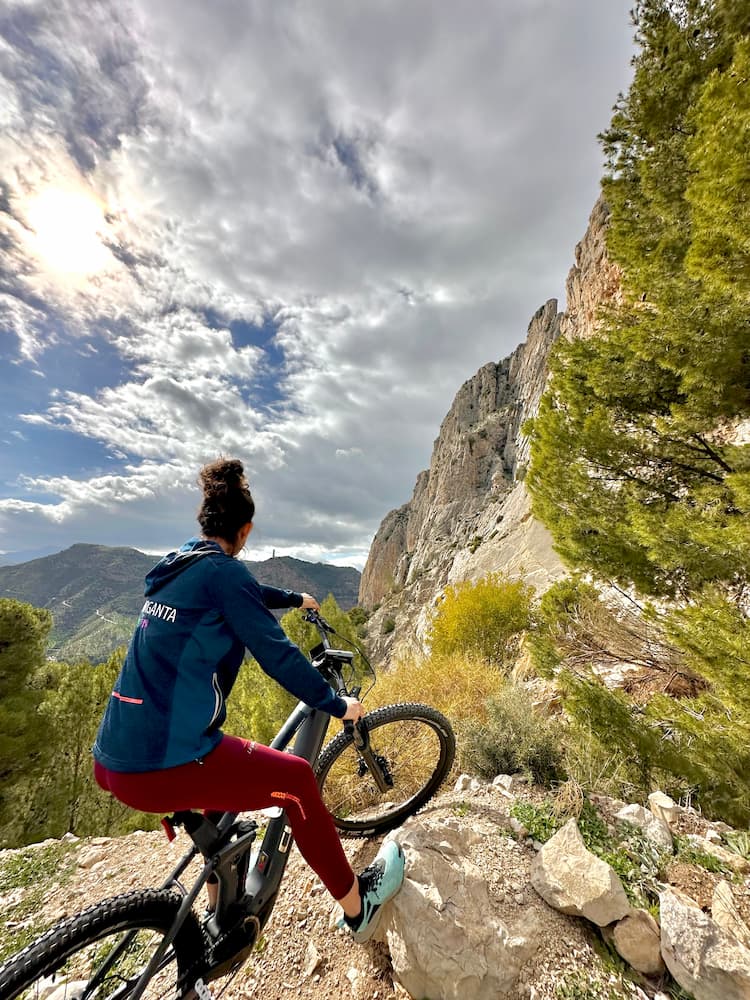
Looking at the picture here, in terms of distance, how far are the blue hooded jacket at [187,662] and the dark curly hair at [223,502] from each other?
0.18 metres

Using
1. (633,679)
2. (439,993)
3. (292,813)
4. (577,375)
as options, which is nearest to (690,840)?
(439,993)

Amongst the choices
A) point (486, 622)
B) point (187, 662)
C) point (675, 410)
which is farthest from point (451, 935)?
point (486, 622)

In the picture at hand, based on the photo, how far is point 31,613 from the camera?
11641 mm

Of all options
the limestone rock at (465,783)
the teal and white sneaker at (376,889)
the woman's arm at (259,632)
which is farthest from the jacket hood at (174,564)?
the limestone rock at (465,783)

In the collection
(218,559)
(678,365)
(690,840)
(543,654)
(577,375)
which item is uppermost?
(577,375)

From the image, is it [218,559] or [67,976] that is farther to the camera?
[67,976]

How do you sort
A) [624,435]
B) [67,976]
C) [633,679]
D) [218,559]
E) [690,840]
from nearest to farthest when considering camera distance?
[218,559] < [67,976] < [690,840] < [624,435] < [633,679]

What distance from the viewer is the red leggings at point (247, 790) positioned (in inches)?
69.7

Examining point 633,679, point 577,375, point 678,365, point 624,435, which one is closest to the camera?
point 678,365

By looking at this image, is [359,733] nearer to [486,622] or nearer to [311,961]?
[311,961]

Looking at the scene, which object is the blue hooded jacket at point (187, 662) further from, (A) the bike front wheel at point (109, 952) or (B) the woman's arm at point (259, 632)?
(A) the bike front wheel at point (109, 952)

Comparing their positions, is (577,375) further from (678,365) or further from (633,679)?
(633,679)

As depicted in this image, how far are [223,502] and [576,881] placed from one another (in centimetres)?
295

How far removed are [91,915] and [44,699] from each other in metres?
14.4
